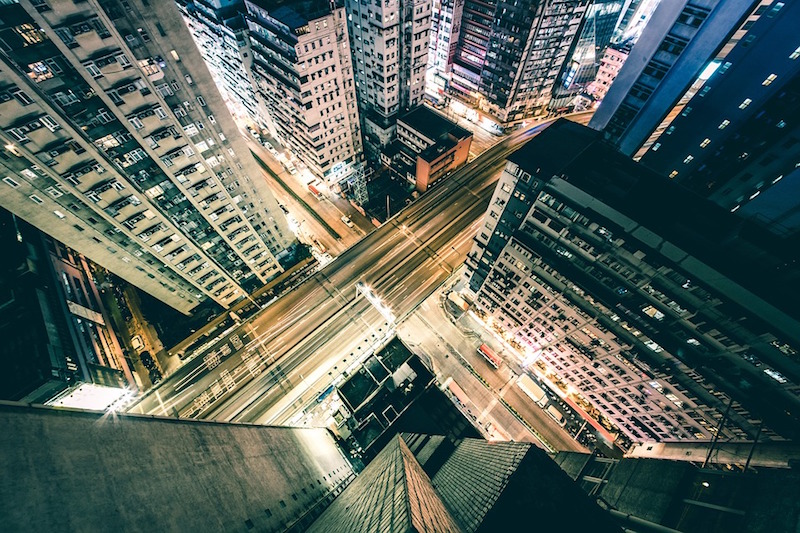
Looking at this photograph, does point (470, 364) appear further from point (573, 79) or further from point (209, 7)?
point (209, 7)

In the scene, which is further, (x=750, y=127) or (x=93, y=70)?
(x=750, y=127)

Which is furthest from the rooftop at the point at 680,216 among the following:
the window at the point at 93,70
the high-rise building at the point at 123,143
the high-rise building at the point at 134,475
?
the window at the point at 93,70

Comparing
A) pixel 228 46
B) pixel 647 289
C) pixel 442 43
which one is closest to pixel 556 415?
pixel 647 289

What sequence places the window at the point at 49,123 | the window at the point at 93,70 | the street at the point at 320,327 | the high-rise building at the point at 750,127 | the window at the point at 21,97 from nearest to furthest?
the window at the point at 21,97
the window at the point at 93,70
the window at the point at 49,123
the high-rise building at the point at 750,127
the street at the point at 320,327

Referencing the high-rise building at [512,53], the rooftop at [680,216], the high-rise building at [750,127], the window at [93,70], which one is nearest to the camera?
the rooftop at [680,216]

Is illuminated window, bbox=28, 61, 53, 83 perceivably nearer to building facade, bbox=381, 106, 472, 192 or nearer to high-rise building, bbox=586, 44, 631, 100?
building facade, bbox=381, 106, 472, 192

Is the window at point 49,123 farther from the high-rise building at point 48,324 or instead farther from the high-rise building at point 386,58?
the high-rise building at point 386,58

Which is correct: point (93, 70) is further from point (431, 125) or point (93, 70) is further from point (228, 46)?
point (431, 125)
